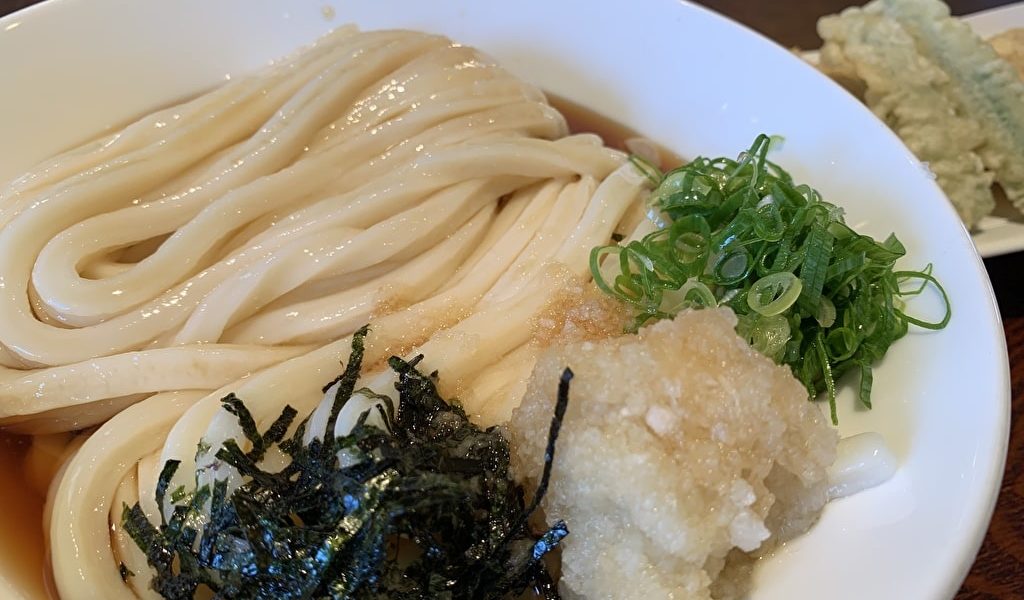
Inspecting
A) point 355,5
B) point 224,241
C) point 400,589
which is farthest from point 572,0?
point 400,589

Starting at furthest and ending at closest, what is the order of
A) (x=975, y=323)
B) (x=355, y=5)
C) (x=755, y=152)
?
(x=355, y=5), (x=755, y=152), (x=975, y=323)

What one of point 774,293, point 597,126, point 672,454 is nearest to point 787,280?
point 774,293

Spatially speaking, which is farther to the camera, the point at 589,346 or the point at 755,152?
the point at 755,152

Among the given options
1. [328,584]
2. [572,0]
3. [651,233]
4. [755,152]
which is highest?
[572,0]

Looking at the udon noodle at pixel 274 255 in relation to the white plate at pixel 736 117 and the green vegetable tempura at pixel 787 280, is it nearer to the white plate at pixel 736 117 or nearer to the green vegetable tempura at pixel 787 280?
the green vegetable tempura at pixel 787 280

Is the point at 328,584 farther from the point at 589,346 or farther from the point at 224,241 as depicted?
the point at 224,241

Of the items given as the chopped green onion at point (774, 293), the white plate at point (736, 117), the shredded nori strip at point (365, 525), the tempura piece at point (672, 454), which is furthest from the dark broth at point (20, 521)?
the chopped green onion at point (774, 293)
